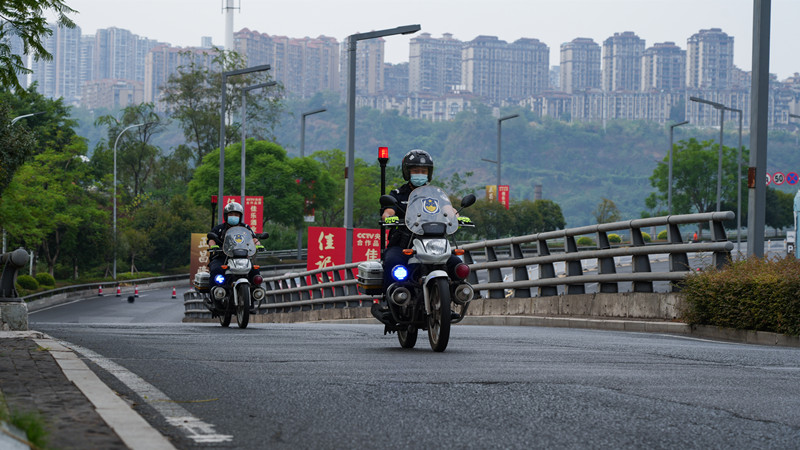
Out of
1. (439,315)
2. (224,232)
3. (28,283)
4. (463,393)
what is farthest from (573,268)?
(28,283)

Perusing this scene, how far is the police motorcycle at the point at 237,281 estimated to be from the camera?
664 inches

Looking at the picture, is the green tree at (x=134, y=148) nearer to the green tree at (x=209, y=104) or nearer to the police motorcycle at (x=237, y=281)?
the green tree at (x=209, y=104)

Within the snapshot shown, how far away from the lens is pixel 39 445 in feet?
15.5

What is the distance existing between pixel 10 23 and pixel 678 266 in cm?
930

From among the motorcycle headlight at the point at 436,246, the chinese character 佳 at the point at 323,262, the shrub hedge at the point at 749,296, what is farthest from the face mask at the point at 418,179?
the chinese character 佳 at the point at 323,262

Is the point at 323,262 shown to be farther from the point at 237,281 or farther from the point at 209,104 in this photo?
the point at 209,104

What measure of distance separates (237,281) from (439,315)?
7069 mm

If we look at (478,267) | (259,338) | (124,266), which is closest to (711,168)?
(124,266)

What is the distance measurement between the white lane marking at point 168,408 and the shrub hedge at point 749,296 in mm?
7879

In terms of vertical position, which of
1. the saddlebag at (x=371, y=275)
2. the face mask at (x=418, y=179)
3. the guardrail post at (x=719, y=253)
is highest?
the face mask at (x=418, y=179)

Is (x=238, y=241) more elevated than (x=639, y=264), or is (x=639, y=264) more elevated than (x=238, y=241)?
(x=238, y=241)

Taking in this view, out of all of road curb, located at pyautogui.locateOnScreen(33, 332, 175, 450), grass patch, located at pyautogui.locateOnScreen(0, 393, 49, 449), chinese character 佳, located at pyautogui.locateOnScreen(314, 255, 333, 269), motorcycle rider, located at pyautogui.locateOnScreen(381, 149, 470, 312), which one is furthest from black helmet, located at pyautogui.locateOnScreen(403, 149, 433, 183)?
chinese character 佳, located at pyautogui.locateOnScreen(314, 255, 333, 269)

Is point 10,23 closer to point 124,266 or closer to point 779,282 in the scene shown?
point 779,282

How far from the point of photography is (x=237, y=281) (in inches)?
665
